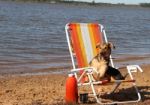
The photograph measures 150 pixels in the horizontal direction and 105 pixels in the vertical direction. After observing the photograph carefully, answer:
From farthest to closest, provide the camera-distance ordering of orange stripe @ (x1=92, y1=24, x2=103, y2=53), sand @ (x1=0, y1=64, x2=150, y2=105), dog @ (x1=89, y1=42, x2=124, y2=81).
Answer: orange stripe @ (x1=92, y1=24, x2=103, y2=53) < sand @ (x1=0, y1=64, x2=150, y2=105) < dog @ (x1=89, y1=42, x2=124, y2=81)

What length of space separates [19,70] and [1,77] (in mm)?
1225

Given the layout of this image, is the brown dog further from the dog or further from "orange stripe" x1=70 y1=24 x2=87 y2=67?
"orange stripe" x1=70 y1=24 x2=87 y2=67

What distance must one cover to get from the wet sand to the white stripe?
661mm

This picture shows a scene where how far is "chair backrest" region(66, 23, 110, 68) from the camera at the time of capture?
28.9 ft

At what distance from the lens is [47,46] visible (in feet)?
59.1

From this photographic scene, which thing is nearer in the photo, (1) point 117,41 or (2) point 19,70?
(2) point 19,70

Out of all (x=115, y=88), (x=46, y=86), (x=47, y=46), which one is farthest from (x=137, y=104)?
(x=47, y=46)

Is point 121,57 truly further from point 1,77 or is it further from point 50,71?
point 1,77

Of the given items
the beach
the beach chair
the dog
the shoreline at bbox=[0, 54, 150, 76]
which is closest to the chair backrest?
the beach chair

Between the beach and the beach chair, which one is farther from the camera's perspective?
the beach

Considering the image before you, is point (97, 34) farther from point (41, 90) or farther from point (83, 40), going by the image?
point (41, 90)

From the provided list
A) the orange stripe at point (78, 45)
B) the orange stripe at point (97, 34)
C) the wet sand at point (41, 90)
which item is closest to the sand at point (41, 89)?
the wet sand at point (41, 90)

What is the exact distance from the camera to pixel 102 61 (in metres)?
8.31

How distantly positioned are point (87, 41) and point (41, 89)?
1197mm
